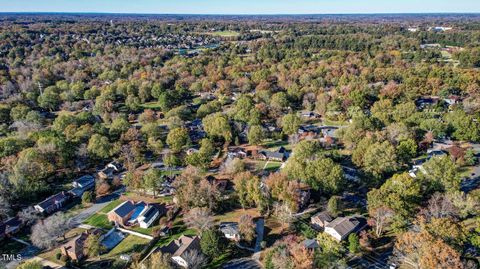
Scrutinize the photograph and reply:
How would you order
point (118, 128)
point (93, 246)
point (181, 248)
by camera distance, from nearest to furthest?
point (181, 248)
point (93, 246)
point (118, 128)

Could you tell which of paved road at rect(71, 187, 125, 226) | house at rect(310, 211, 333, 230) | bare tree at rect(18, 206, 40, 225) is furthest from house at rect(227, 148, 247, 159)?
bare tree at rect(18, 206, 40, 225)

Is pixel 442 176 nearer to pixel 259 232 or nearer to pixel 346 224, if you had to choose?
pixel 346 224

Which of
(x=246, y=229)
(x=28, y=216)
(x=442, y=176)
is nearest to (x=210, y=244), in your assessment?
(x=246, y=229)

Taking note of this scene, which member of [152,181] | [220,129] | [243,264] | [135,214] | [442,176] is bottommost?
[243,264]

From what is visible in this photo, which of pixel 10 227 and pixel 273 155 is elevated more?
pixel 273 155

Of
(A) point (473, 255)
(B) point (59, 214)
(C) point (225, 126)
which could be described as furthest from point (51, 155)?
(A) point (473, 255)

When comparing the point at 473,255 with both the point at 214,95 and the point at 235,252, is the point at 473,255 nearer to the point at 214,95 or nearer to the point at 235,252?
the point at 235,252
